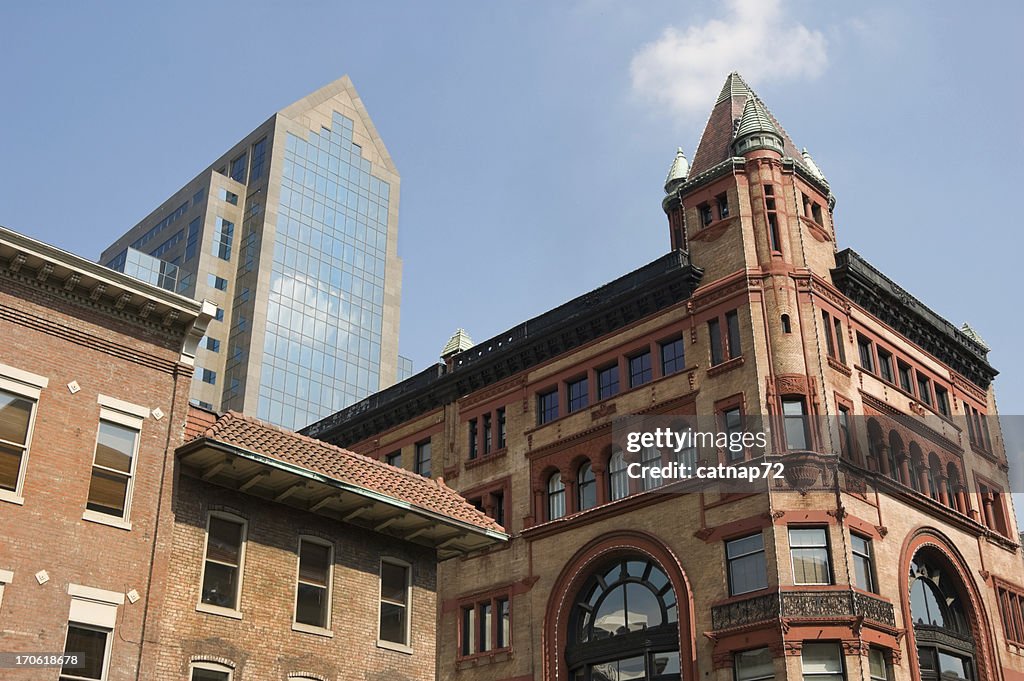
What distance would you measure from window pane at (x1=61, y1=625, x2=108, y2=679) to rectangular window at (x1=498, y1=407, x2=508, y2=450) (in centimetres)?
2753

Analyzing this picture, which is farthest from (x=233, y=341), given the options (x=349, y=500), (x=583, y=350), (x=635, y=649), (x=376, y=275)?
(x=349, y=500)

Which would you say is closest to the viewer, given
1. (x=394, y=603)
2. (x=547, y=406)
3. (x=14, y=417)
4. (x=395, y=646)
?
(x=14, y=417)

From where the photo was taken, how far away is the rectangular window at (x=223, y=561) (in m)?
24.5

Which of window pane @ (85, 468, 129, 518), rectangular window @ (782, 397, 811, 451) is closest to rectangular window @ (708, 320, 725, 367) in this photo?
rectangular window @ (782, 397, 811, 451)

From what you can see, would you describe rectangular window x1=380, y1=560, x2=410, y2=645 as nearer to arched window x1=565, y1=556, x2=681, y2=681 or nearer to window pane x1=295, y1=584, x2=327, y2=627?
window pane x1=295, y1=584, x2=327, y2=627

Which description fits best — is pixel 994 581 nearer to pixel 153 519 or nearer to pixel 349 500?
pixel 349 500

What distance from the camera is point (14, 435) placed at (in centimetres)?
2222

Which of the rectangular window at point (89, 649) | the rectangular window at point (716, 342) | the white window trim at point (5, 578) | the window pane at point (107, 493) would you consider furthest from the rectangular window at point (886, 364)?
the white window trim at point (5, 578)

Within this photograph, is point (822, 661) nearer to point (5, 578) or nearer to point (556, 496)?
point (556, 496)

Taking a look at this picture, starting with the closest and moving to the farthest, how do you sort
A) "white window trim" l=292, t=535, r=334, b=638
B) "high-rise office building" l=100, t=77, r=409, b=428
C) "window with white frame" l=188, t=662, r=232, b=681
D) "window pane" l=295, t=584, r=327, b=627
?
"window with white frame" l=188, t=662, r=232, b=681 → "white window trim" l=292, t=535, r=334, b=638 → "window pane" l=295, t=584, r=327, b=627 → "high-rise office building" l=100, t=77, r=409, b=428

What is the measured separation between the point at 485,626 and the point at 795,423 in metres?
16.1

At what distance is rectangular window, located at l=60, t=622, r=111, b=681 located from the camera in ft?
70.7

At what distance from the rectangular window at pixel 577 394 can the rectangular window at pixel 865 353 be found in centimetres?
1132

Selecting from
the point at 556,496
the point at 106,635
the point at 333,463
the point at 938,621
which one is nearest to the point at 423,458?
the point at 556,496
